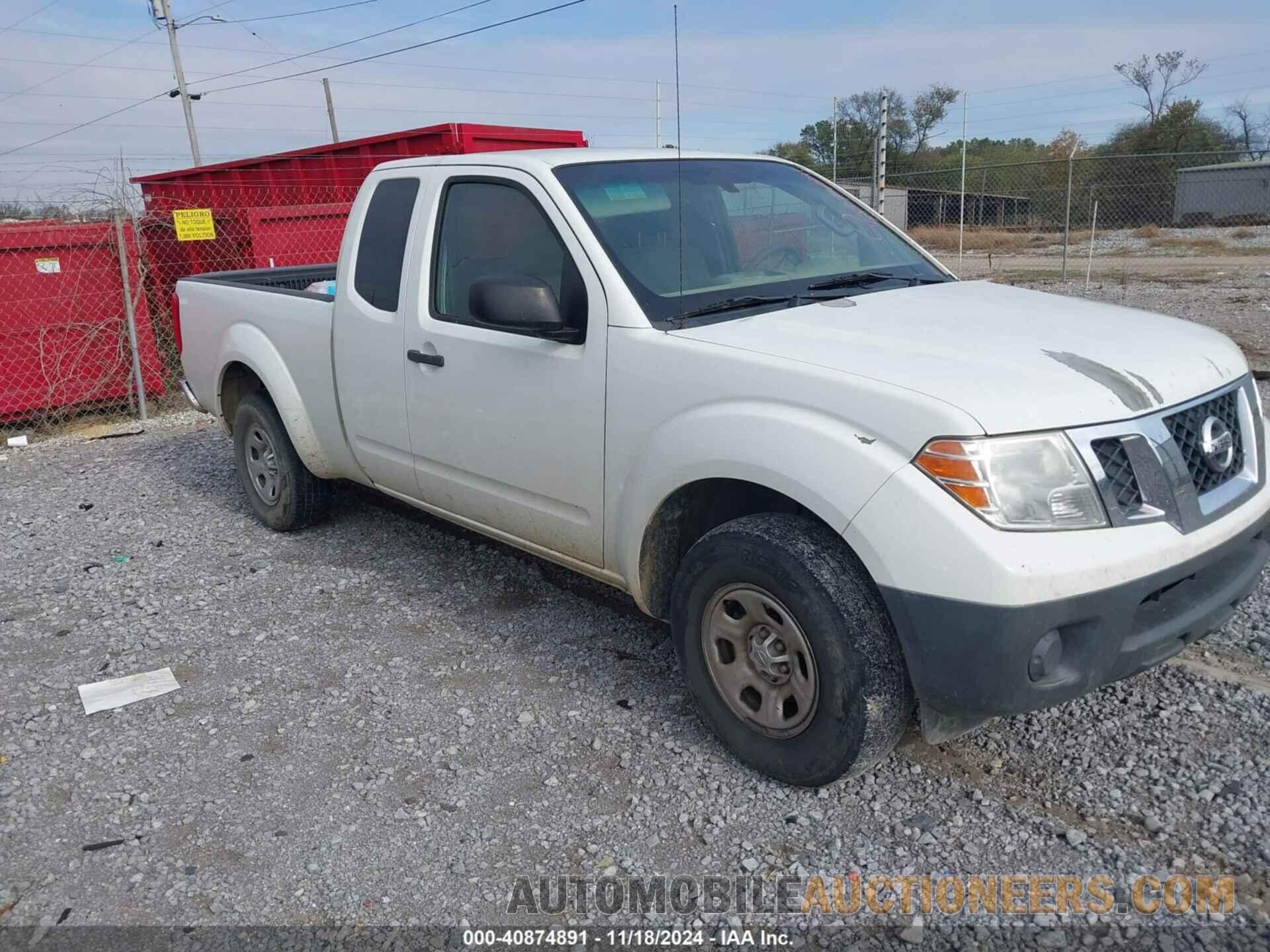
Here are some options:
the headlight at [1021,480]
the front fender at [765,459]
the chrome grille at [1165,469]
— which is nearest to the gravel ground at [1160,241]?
the chrome grille at [1165,469]

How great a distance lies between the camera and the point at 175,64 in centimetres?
3052

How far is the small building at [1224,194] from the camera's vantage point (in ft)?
94.6

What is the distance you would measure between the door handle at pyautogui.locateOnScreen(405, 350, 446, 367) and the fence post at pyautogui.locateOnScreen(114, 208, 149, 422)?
5.82m

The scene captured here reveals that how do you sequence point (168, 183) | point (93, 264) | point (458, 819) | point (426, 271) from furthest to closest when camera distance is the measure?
point (168, 183), point (93, 264), point (426, 271), point (458, 819)

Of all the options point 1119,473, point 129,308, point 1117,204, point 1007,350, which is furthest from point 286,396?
point 1117,204

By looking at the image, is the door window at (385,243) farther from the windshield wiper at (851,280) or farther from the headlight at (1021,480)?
the headlight at (1021,480)

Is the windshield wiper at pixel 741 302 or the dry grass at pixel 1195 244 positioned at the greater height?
A: the windshield wiper at pixel 741 302

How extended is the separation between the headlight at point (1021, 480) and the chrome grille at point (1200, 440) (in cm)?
41

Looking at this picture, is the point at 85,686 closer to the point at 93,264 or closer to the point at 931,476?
the point at 931,476

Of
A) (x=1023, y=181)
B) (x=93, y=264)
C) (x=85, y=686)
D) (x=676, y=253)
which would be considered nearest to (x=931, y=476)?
(x=676, y=253)

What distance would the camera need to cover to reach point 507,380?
12.6 ft

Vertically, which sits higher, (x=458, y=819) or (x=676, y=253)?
(x=676, y=253)

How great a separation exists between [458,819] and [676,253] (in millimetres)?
2031

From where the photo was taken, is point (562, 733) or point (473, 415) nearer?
point (562, 733)
